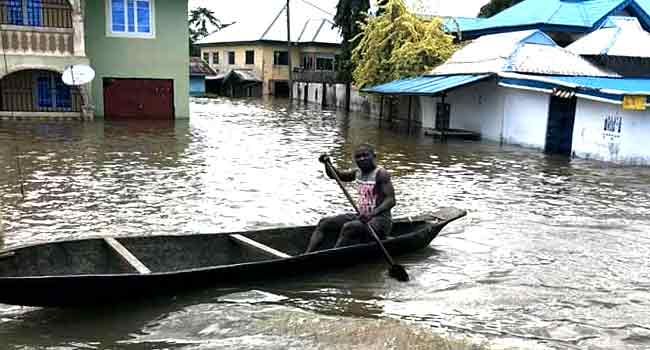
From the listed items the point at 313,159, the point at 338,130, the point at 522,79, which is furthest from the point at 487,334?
the point at 338,130

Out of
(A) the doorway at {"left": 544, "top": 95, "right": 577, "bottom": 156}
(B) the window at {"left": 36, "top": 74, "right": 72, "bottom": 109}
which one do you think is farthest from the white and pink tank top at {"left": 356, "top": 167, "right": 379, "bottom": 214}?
(B) the window at {"left": 36, "top": 74, "right": 72, "bottom": 109}

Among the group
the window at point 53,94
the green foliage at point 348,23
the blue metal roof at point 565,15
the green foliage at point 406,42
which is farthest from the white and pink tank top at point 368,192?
the green foliage at point 348,23

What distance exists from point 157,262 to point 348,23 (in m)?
35.8

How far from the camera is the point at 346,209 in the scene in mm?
10859

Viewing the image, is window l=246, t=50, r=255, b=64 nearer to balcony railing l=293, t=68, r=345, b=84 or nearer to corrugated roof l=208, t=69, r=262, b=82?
corrugated roof l=208, t=69, r=262, b=82

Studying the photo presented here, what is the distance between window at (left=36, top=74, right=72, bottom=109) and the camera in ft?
82.2

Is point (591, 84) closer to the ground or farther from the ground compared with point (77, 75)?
farther from the ground

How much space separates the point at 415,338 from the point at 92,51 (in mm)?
22139

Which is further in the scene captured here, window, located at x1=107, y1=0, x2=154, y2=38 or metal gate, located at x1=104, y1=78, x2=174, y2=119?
metal gate, located at x1=104, y1=78, x2=174, y2=119

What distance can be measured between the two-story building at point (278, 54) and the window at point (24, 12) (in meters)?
29.8

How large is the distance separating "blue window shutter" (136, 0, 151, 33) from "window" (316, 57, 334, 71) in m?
30.2

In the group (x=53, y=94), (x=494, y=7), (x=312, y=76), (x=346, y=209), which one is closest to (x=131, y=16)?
(x=53, y=94)

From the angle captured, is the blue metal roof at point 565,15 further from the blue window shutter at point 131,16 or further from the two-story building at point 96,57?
the blue window shutter at point 131,16

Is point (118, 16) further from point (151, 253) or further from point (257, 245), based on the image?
point (257, 245)
